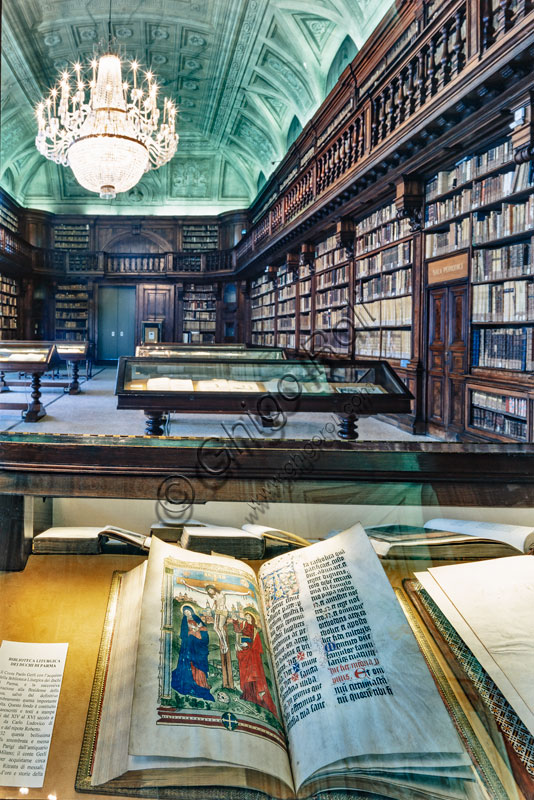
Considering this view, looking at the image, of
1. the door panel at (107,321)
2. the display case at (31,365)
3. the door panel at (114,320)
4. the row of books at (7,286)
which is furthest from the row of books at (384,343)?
the door panel at (107,321)

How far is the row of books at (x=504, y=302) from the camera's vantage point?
407 centimetres

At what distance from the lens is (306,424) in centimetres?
677

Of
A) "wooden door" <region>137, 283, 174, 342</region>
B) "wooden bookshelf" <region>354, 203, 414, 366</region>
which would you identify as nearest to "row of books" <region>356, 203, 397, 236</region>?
"wooden bookshelf" <region>354, 203, 414, 366</region>

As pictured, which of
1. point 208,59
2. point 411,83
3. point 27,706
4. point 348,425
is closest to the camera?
point 27,706

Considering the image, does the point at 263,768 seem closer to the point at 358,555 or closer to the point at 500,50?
the point at 358,555

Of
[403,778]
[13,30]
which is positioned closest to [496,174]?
[403,778]

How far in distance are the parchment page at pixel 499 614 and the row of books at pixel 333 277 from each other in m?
7.29

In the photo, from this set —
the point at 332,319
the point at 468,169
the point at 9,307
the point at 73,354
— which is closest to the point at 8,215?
the point at 9,307

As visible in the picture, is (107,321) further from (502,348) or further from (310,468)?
(310,468)

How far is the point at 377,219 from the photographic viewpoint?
6.87 m

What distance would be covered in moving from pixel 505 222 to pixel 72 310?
51.6 feet

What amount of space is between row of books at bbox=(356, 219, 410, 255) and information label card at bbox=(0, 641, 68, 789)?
605 centimetres

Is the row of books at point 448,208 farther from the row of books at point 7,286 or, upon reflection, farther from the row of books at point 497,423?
the row of books at point 7,286

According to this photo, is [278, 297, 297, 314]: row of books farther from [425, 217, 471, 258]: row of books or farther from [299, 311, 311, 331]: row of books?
[425, 217, 471, 258]: row of books
